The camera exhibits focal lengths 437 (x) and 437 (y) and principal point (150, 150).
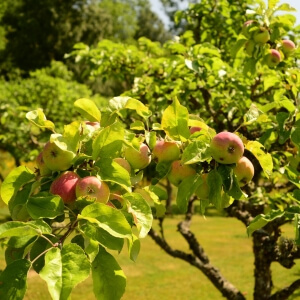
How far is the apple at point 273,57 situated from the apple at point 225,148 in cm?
125

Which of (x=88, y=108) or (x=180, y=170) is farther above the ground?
(x=88, y=108)

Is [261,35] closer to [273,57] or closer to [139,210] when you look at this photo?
[273,57]

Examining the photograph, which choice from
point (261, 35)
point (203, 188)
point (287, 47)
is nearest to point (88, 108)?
point (203, 188)

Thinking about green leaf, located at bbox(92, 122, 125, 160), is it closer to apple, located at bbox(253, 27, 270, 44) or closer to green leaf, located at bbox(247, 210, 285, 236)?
green leaf, located at bbox(247, 210, 285, 236)

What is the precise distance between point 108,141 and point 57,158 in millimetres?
132

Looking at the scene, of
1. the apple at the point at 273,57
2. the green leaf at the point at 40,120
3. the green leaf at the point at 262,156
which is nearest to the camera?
the green leaf at the point at 40,120

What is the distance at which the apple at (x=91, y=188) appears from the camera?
101 cm

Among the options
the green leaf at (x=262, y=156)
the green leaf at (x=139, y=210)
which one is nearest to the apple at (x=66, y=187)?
the green leaf at (x=139, y=210)

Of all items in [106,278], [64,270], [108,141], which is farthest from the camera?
[108,141]

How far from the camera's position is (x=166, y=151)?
1.24 m

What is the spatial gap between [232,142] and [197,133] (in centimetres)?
11

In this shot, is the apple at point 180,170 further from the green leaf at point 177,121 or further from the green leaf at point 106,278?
the green leaf at point 106,278

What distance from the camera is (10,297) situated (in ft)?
2.79

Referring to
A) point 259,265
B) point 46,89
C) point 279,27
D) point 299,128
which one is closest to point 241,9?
point 279,27
